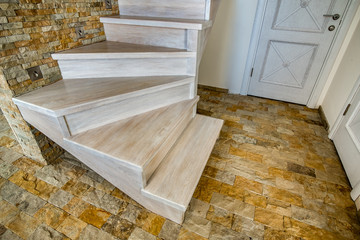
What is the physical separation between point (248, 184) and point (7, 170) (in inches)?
68.4

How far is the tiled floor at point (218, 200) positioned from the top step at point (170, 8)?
106 cm

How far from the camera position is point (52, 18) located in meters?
1.23

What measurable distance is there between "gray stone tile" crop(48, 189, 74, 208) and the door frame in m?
2.26

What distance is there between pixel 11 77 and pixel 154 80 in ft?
2.66

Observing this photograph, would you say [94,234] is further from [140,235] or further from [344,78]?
[344,78]

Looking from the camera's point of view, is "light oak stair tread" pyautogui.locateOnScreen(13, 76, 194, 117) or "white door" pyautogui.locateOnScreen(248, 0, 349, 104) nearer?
"light oak stair tread" pyautogui.locateOnScreen(13, 76, 194, 117)

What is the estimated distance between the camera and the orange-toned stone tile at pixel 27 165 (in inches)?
56.2

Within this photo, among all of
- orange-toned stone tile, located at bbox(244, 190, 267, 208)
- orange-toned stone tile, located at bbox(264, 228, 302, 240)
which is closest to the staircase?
orange-toned stone tile, located at bbox(244, 190, 267, 208)

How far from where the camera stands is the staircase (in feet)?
3.42

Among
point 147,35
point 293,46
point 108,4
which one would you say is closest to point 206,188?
point 147,35

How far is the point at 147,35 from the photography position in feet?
4.78

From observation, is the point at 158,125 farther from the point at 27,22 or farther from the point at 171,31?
the point at 27,22

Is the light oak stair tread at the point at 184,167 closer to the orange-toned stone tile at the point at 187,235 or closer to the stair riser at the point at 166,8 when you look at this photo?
the orange-toned stone tile at the point at 187,235

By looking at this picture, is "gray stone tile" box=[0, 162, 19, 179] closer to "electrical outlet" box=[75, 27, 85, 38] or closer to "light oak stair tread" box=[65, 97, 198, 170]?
"light oak stair tread" box=[65, 97, 198, 170]
